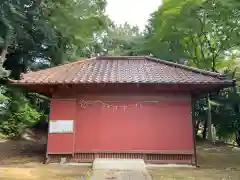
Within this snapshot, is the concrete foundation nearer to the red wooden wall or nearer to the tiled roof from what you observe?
the red wooden wall

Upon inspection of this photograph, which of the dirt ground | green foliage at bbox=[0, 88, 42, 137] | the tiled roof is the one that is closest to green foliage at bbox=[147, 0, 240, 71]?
the tiled roof

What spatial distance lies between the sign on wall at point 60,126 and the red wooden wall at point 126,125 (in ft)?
0.44

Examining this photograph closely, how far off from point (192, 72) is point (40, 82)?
5248 millimetres

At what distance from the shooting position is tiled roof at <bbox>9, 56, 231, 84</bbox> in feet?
28.9

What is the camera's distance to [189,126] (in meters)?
9.29

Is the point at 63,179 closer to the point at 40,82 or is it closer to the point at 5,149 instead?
the point at 40,82

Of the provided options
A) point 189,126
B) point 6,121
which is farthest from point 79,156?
point 6,121

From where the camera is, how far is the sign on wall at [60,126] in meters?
9.26

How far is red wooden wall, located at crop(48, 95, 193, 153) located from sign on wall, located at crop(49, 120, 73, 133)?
5.3 inches

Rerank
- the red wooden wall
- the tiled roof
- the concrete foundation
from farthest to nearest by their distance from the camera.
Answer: the red wooden wall
the tiled roof
the concrete foundation

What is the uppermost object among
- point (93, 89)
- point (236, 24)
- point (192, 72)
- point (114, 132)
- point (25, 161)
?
point (236, 24)

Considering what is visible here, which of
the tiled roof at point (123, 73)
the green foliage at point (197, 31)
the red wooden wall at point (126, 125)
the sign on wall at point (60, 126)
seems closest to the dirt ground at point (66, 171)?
the red wooden wall at point (126, 125)

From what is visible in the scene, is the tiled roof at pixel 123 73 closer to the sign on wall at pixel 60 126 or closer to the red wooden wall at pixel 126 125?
the red wooden wall at pixel 126 125

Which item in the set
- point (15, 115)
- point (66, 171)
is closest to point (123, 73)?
point (66, 171)
